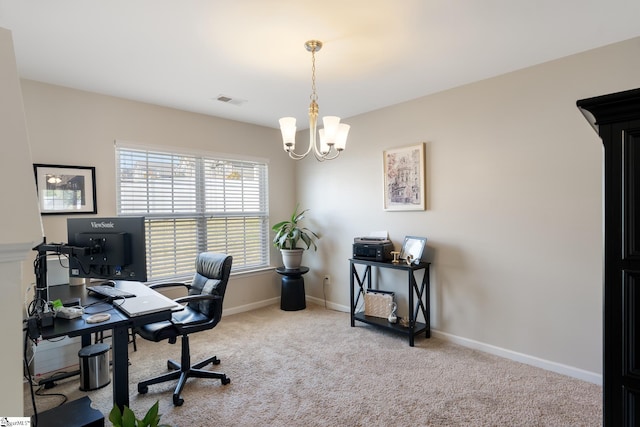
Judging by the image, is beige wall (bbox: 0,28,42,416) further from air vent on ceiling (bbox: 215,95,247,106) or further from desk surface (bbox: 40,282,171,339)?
air vent on ceiling (bbox: 215,95,247,106)

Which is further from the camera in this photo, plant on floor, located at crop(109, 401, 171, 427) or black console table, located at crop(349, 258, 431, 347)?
black console table, located at crop(349, 258, 431, 347)

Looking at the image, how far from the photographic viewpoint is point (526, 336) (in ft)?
9.29

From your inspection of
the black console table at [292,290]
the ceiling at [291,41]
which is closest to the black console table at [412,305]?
the black console table at [292,290]

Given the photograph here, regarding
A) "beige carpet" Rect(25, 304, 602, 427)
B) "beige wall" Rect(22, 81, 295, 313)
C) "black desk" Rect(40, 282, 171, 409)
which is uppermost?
"beige wall" Rect(22, 81, 295, 313)

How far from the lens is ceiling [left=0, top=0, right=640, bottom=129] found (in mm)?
1933

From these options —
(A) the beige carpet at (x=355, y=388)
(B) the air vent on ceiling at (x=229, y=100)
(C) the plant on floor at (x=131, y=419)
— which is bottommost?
(A) the beige carpet at (x=355, y=388)

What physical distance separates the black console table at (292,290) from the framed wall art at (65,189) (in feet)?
7.53

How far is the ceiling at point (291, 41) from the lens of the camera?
6.34 ft

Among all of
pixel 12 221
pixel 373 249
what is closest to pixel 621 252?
pixel 12 221

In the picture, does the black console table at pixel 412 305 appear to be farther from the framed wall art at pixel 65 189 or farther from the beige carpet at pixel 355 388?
the framed wall art at pixel 65 189

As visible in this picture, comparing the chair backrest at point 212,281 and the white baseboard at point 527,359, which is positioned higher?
the chair backrest at point 212,281

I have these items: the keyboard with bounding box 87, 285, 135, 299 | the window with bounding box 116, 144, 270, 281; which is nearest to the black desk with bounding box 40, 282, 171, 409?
the keyboard with bounding box 87, 285, 135, 299

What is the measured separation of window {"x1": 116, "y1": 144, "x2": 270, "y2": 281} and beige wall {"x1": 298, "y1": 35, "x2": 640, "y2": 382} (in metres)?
1.84

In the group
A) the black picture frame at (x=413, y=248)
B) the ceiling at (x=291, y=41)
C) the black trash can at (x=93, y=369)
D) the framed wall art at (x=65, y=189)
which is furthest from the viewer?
the black picture frame at (x=413, y=248)
